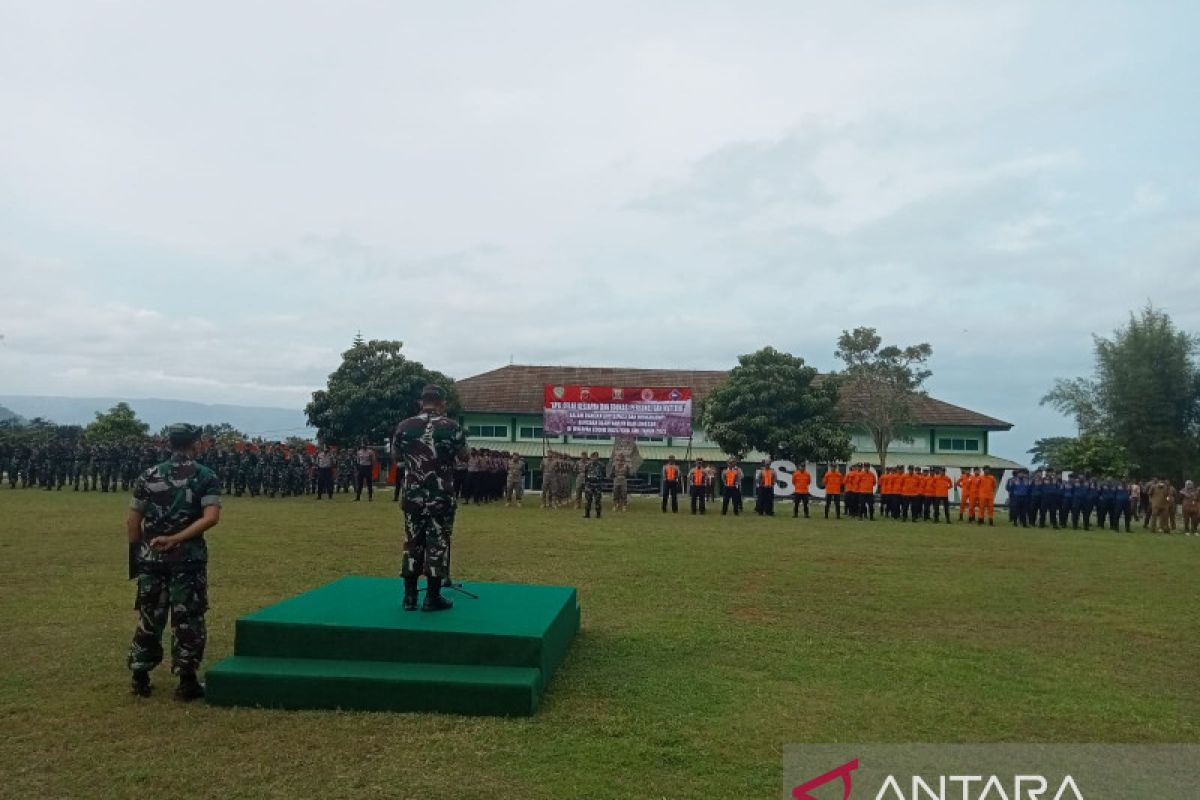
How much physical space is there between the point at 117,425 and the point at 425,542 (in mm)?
39316

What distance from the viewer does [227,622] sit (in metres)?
7.69

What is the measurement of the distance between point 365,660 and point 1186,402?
44.2 meters

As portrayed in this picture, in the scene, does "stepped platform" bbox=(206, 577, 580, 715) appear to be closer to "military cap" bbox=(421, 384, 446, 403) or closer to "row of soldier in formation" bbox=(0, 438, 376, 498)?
"military cap" bbox=(421, 384, 446, 403)

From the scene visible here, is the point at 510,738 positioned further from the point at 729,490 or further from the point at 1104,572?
the point at 729,490

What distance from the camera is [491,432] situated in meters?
42.7

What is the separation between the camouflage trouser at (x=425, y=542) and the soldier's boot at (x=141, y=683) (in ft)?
5.75

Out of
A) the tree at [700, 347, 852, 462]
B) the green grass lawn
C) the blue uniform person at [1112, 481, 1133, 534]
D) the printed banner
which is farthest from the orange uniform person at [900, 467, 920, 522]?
the green grass lawn

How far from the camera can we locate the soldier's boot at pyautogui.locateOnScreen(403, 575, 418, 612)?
6.53 metres

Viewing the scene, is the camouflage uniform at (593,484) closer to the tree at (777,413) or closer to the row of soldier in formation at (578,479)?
the row of soldier in formation at (578,479)

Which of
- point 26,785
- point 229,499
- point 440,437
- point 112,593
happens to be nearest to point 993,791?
point 440,437

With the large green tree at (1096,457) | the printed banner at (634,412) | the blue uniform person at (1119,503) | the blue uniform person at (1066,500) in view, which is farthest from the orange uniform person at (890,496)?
the large green tree at (1096,457)

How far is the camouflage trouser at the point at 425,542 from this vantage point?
649 cm

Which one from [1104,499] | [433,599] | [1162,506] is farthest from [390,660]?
[1162,506]

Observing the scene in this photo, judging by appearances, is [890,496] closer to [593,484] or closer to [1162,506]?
[1162,506]
